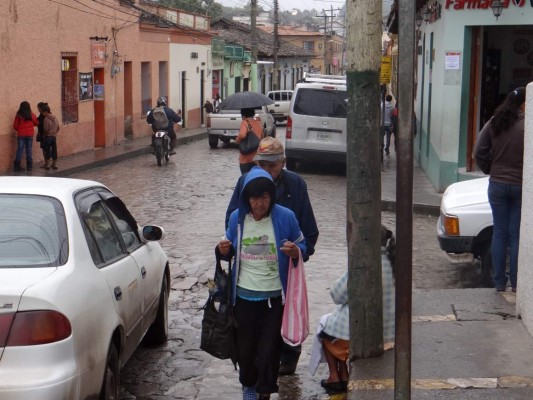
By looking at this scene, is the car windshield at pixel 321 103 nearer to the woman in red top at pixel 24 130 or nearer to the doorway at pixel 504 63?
the doorway at pixel 504 63

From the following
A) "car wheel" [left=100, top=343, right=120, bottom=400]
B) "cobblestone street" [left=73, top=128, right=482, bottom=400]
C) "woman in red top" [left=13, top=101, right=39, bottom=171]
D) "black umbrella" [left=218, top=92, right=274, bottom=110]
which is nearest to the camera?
"car wheel" [left=100, top=343, right=120, bottom=400]

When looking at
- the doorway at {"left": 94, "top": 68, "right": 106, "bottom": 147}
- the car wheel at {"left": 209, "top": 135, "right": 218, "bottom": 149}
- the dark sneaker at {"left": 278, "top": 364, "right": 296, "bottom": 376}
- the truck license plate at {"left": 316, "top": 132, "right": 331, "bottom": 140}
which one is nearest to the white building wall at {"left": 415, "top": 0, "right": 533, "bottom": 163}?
the truck license plate at {"left": 316, "top": 132, "right": 331, "bottom": 140}

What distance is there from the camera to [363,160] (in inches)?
223

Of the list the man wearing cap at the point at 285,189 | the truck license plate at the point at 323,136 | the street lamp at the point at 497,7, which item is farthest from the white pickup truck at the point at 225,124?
the man wearing cap at the point at 285,189

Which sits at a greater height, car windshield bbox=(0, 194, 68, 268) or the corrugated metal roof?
the corrugated metal roof

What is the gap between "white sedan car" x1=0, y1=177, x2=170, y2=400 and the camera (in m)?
4.44

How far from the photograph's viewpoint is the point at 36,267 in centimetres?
489

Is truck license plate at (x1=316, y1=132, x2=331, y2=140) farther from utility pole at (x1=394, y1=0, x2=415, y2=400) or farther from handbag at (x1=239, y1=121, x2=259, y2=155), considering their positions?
utility pole at (x1=394, y1=0, x2=415, y2=400)

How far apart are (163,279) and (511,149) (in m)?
3.01

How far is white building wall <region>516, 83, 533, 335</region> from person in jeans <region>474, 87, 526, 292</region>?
66cm

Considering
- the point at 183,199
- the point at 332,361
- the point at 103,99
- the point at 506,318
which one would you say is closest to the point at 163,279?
the point at 332,361

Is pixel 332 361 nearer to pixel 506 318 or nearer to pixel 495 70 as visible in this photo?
pixel 506 318

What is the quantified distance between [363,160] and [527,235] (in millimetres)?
1653

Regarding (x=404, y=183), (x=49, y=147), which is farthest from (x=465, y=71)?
(x=404, y=183)
